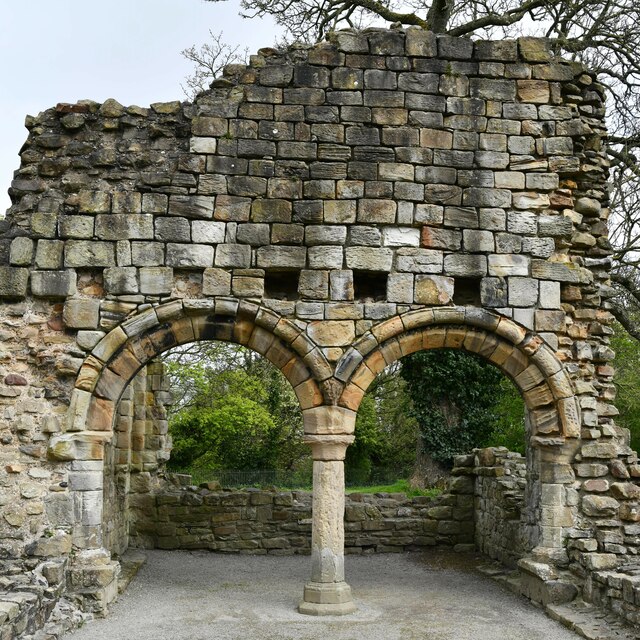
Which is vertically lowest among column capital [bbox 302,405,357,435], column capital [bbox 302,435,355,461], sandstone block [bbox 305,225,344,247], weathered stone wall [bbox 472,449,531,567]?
weathered stone wall [bbox 472,449,531,567]

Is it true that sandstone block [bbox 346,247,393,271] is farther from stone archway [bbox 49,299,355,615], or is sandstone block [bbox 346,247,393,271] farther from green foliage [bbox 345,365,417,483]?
green foliage [bbox 345,365,417,483]

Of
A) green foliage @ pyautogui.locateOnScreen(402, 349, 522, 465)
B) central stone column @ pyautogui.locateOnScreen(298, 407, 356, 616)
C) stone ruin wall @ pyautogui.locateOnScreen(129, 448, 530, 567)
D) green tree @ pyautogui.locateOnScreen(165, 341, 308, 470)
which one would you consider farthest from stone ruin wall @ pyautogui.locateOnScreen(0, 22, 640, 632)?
green tree @ pyautogui.locateOnScreen(165, 341, 308, 470)

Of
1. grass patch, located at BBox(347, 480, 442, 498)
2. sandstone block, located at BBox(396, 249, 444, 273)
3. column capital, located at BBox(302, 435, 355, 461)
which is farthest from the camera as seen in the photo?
grass patch, located at BBox(347, 480, 442, 498)

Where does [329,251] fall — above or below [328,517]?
above

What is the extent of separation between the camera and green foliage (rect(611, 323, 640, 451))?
1698cm

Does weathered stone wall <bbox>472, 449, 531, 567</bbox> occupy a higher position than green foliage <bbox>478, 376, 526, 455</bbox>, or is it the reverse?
green foliage <bbox>478, 376, 526, 455</bbox>

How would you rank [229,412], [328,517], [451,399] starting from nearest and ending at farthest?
[328,517], [451,399], [229,412]

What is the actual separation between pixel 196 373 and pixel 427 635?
12782 millimetres

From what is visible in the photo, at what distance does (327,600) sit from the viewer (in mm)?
8203

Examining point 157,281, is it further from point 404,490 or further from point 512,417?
point 512,417

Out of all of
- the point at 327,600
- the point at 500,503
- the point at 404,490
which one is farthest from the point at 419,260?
the point at 404,490

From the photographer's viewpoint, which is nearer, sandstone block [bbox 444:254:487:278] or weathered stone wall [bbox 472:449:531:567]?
sandstone block [bbox 444:254:487:278]

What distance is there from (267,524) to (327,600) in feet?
13.9

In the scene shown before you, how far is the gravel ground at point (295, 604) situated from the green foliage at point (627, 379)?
7140mm
